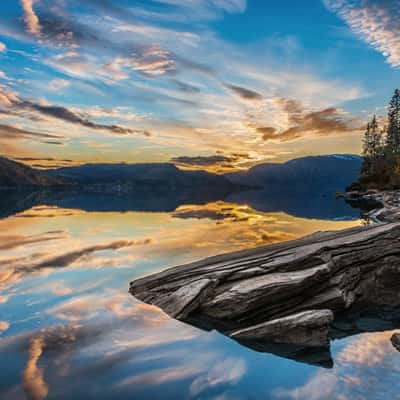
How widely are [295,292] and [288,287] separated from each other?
40 cm

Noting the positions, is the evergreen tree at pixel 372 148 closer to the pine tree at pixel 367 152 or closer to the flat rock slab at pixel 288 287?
the pine tree at pixel 367 152

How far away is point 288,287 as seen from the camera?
1251 cm

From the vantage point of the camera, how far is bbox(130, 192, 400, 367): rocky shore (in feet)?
34.8

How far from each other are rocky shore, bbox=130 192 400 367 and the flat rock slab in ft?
0.10

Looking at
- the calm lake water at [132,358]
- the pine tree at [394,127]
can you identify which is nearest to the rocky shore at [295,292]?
the calm lake water at [132,358]

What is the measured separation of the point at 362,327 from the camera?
11.9 metres

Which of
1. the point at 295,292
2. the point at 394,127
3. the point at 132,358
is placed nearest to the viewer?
the point at 132,358

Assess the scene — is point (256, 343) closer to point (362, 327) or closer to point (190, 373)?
point (190, 373)

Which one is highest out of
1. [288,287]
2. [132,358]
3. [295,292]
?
[288,287]

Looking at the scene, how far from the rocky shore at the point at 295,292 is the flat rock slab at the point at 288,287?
0.10 feet

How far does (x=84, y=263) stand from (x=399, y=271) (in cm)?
1701

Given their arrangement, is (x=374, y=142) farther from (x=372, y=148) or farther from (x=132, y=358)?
(x=132, y=358)

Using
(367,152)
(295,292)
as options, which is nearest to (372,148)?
(367,152)

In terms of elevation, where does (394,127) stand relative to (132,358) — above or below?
above
